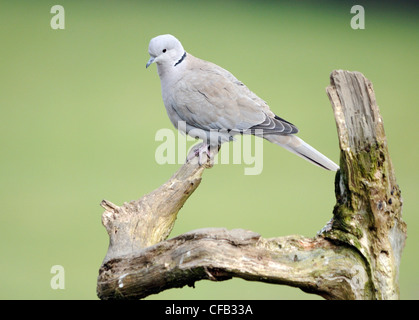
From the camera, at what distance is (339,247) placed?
251 cm

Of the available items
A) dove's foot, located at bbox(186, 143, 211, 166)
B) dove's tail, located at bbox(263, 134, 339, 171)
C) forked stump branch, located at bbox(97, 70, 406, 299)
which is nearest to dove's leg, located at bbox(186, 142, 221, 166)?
dove's foot, located at bbox(186, 143, 211, 166)

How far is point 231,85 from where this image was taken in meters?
3.52

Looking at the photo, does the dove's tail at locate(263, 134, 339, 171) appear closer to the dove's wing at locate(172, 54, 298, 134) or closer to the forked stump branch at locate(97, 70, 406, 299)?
the dove's wing at locate(172, 54, 298, 134)

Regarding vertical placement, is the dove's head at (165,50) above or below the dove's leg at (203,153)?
above

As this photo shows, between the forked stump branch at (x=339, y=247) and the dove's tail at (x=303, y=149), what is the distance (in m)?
0.53

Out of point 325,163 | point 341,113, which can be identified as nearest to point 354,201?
point 341,113

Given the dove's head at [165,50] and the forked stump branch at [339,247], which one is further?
the dove's head at [165,50]

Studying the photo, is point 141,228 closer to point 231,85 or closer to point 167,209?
point 167,209

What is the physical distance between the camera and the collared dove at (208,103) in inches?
134

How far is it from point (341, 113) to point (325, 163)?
636mm

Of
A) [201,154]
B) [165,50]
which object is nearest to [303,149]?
[201,154]

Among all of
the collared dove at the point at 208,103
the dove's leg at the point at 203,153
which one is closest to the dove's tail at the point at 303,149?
the collared dove at the point at 208,103

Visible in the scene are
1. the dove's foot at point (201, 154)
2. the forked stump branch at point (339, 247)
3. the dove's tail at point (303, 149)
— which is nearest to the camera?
the forked stump branch at point (339, 247)

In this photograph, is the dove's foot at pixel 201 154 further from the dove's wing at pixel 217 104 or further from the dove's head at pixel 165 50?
the dove's head at pixel 165 50
